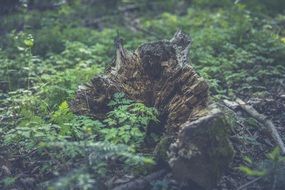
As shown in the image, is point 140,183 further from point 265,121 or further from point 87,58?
point 87,58

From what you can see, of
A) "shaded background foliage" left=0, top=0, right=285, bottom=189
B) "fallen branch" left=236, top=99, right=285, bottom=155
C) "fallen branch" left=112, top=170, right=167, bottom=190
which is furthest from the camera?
"fallen branch" left=236, top=99, right=285, bottom=155

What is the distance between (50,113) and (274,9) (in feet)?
19.4

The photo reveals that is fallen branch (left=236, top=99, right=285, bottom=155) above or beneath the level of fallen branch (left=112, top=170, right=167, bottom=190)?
above

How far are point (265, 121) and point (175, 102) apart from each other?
1.17 metres

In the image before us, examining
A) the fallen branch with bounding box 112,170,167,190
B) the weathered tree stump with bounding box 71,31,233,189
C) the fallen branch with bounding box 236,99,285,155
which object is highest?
the weathered tree stump with bounding box 71,31,233,189

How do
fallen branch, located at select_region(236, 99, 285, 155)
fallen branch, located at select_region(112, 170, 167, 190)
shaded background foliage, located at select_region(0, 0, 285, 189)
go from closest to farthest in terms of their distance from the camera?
fallen branch, located at select_region(112, 170, 167, 190) < shaded background foliage, located at select_region(0, 0, 285, 189) < fallen branch, located at select_region(236, 99, 285, 155)

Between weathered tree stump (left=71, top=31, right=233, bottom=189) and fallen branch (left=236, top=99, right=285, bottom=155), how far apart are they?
0.92 metres

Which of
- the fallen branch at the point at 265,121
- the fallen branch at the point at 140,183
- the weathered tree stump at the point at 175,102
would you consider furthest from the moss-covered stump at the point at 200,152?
the fallen branch at the point at 265,121

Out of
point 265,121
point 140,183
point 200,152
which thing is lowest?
point 140,183

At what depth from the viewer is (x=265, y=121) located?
18.4ft

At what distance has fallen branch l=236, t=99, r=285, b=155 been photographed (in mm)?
5208

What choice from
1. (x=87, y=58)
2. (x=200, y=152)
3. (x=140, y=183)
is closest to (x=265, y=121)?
(x=200, y=152)

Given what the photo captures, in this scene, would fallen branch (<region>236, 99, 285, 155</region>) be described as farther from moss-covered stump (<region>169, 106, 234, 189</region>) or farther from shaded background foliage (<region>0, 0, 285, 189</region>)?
moss-covered stump (<region>169, 106, 234, 189</region>)

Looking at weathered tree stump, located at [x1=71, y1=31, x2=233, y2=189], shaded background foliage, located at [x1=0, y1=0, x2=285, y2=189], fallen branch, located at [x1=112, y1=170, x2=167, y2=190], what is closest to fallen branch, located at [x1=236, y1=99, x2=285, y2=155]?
shaded background foliage, located at [x1=0, y1=0, x2=285, y2=189]
